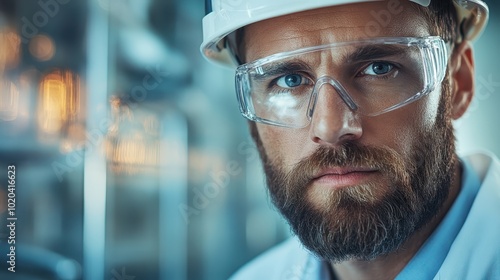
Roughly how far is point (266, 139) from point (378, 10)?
0.38 m

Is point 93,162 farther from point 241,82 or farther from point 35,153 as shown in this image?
point 241,82

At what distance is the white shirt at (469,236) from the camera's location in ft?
3.61

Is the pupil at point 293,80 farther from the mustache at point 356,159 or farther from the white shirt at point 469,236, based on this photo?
the white shirt at point 469,236

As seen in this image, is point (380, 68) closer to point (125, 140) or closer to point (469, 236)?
point (469, 236)

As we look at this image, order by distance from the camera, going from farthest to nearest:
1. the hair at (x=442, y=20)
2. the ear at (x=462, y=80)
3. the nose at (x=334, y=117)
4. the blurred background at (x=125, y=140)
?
the blurred background at (x=125, y=140) < the ear at (x=462, y=80) < the hair at (x=442, y=20) < the nose at (x=334, y=117)

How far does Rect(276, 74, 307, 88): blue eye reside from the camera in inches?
46.3

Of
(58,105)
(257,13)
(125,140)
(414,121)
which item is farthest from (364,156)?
(58,105)

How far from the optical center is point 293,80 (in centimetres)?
119

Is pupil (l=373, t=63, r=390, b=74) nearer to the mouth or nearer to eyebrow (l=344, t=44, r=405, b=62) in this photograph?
eyebrow (l=344, t=44, r=405, b=62)

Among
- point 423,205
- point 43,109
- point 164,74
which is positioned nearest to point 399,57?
point 423,205

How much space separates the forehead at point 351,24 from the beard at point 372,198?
184 millimetres

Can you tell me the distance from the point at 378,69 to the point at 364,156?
180 mm

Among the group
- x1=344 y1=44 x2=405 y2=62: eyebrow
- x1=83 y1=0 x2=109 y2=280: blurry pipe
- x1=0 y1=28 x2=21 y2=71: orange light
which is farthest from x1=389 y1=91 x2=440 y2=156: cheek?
x1=0 y1=28 x2=21 y2=71: orange light

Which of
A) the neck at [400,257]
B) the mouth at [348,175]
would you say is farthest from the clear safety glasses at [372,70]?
the neck at [400,257]
